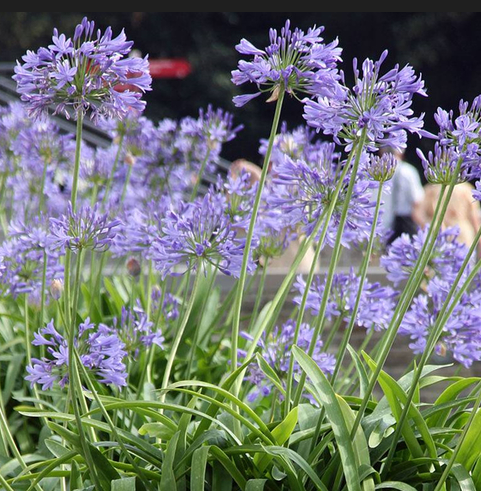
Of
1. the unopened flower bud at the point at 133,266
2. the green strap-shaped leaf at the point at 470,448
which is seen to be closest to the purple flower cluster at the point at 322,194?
the green strap-shaped leaf at the point at 470,448

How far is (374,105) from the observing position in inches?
85.7

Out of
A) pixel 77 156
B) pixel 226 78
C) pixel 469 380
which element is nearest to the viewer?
pixel 77 156

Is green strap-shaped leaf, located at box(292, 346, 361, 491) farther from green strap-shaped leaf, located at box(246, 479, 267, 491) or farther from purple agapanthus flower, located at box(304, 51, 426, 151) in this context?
purple agapanthus flower, located at box(304, 51, 426, 151)

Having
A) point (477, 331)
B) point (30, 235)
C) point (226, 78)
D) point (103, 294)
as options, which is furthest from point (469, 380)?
point (226, 78)

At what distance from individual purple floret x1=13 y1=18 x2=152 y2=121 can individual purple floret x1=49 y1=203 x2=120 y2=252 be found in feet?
0.78

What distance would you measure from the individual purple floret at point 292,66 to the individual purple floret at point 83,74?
0.25 metres

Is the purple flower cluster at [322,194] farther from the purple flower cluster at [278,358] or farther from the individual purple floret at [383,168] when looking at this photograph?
the purple flower cluster at [278,358]

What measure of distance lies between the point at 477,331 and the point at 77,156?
1.46 m

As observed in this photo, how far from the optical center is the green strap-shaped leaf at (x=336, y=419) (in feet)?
6.99

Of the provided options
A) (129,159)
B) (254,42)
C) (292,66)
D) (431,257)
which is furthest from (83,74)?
(254,42)

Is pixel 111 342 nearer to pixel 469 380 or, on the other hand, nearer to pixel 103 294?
pixel 469 380

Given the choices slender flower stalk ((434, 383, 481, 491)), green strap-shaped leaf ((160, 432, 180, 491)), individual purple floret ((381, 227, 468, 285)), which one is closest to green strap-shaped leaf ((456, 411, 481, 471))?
slender flower stalk ((434, 383, 481, 491))

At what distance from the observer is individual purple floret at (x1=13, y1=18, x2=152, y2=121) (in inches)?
83.7

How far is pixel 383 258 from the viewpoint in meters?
3.16
